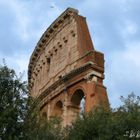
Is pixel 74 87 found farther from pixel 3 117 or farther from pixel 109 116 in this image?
pixel 3 117

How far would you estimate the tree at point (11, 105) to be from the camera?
21.7 meters

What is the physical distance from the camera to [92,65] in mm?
36594

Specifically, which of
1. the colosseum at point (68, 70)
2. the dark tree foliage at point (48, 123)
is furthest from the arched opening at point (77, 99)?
the dark tree foliage at point (48, 123)


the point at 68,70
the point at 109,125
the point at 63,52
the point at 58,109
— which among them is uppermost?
the point at 63,52

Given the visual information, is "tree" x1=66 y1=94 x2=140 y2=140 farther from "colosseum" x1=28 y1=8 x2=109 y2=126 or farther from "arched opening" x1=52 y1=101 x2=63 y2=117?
"arched opening" x1=52 y1=101 x2=63 y2=117

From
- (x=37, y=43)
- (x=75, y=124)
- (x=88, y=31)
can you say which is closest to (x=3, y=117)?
(x=75, y=124)

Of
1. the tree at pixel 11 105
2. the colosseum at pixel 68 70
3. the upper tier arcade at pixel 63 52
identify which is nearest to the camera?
the tree at pixel 11 105

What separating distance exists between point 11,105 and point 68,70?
744 inches


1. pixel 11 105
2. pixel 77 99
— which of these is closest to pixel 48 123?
pixel 11 105

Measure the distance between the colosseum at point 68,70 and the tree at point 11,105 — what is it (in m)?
9.72

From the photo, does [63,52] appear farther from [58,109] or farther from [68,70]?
[58,109]

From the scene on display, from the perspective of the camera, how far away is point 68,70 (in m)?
41.0

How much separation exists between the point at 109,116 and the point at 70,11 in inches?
778

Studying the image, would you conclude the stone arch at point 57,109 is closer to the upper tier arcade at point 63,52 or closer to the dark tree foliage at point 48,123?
the upper tier arcade at point 63,52
